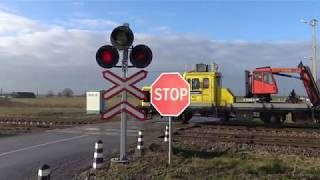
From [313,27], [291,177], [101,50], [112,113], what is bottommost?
[291,177]

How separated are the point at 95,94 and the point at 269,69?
823 inches

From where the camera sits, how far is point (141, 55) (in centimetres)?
1209

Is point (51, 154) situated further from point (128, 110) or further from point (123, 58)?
point (123, 58)

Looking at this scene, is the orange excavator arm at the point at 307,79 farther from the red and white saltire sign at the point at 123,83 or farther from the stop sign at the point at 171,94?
the stop sign at the point at 171,94

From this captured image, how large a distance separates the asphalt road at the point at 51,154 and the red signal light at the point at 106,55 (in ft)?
8.92

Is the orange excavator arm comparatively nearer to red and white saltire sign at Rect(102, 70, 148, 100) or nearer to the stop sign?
red and white saltire sign at Rect(102, 70, 148, 100)

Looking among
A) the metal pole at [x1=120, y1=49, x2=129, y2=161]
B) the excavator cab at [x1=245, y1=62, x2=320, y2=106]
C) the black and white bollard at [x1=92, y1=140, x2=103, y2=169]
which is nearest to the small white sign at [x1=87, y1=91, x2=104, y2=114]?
the excavator cab at [x1=245, y1=62, x2=320, y2=106]

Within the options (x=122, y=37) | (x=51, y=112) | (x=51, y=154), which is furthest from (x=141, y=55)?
(x=51, y=112)

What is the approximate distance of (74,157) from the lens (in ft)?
46.1

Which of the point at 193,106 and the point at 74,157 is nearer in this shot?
the point at 74,157

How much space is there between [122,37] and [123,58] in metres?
0.57

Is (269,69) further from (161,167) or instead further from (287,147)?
(161,167)

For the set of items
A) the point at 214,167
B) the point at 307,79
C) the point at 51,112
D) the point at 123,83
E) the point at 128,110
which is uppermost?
the point at 307,79

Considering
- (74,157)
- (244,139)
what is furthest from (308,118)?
(74,157)
